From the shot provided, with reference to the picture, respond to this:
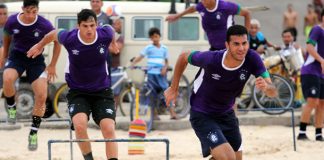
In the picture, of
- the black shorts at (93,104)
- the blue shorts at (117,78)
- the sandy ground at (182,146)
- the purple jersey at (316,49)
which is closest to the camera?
the black shorts at (93,104)

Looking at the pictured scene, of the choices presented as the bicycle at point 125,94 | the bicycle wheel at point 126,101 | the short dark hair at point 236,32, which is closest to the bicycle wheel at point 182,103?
the bicycle at point 125,94

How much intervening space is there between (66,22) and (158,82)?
2416 mm

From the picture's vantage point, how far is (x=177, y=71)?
9.66 meters

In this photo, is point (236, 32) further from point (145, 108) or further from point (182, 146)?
point (145, 108)

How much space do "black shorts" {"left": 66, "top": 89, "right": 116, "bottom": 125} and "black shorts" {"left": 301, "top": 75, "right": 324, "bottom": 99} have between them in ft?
14.8

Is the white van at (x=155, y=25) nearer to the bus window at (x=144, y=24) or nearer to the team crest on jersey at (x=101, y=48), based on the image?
the bus window at (x=144, y=24)

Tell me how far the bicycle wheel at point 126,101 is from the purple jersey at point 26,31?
389 cm

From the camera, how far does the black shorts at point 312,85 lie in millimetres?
14227

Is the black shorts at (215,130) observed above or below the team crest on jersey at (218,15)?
below

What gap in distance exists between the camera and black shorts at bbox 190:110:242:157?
944cm

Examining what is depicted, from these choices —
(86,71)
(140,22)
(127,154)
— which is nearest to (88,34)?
(86,71)

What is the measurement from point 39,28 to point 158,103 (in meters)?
4.40

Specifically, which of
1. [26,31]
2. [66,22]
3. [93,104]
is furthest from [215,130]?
[66,22]

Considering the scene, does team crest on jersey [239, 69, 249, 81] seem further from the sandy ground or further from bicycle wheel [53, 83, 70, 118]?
bicycle wheel [53, 83, 70, 118]
